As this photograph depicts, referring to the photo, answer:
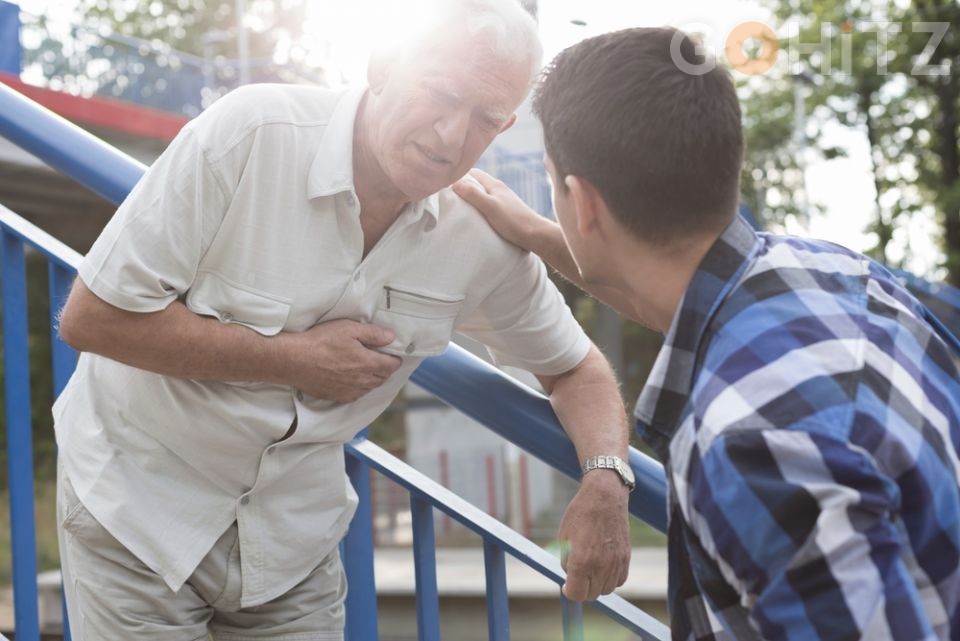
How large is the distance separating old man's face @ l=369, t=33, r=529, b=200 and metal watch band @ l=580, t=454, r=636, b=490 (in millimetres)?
522

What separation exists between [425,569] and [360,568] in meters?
0.17

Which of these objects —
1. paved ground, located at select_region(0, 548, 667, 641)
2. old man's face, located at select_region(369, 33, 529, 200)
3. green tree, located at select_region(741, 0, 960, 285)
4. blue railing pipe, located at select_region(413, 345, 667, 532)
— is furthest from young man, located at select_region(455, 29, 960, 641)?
green tree, located at select_region(741, 0, 960, 285)

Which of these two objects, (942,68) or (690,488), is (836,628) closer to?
(690,488)

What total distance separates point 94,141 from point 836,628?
1.55 m

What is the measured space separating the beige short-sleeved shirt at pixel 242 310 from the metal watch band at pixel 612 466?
351 millimetres

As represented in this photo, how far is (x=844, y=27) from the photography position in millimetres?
16812

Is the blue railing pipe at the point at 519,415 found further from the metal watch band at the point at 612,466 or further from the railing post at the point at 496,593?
the railing post at the point at 496,593

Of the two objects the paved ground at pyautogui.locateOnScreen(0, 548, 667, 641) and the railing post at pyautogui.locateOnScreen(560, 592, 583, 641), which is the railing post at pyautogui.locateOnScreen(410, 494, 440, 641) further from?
the paved ground at pyautogui.locateOnScreen(0, 548, 667, 641)

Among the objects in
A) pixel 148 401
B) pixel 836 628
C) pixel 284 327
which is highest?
pixel 836 628

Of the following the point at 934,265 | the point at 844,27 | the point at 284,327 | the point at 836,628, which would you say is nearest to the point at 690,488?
the point at 836,628

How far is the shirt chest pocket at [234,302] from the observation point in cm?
167

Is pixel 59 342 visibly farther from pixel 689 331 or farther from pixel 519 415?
pixel 689 331

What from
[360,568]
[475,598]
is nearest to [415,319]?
[360,568]

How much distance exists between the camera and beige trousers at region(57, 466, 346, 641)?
5.57ft
